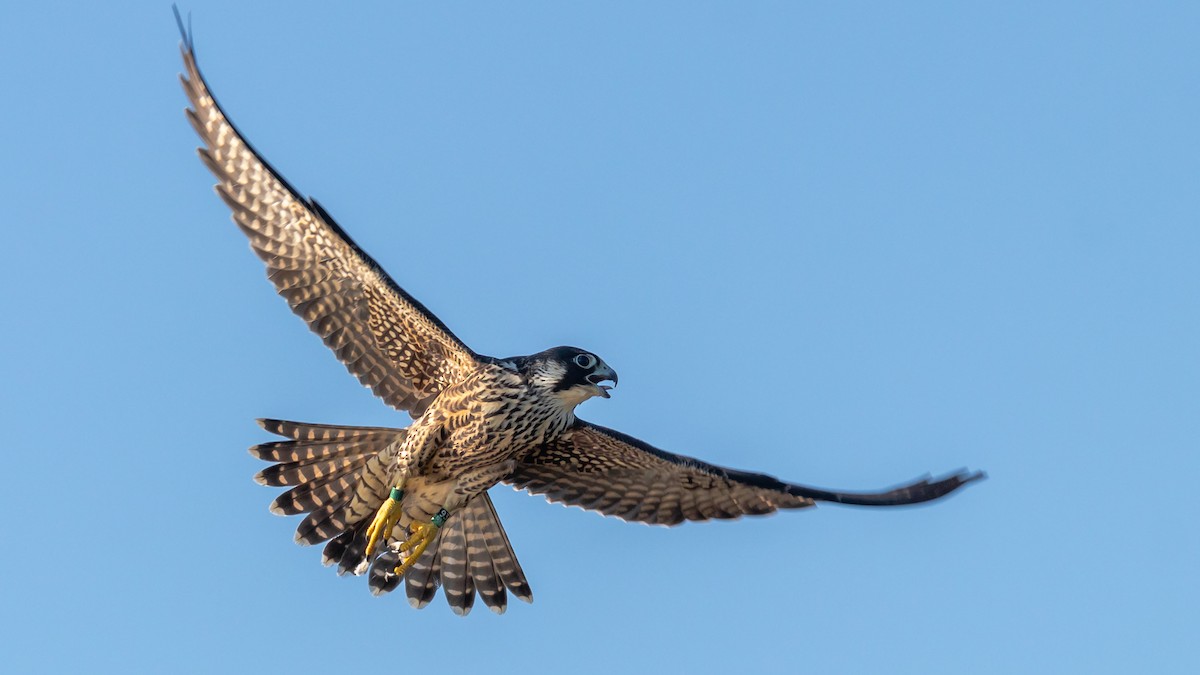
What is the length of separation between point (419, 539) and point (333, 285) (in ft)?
7.35

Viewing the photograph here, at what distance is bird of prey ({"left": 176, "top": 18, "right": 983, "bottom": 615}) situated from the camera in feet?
49.6

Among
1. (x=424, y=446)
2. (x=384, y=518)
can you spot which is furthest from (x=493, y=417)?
(x=384, y=518)

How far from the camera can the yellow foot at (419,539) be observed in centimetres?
1570

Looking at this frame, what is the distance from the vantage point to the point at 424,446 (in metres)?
15.2

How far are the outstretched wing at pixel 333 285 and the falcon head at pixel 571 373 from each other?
2.27 ft

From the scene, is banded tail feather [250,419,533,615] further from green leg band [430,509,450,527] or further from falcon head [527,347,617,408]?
falcon head [527,347,617,408]

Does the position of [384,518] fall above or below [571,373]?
below

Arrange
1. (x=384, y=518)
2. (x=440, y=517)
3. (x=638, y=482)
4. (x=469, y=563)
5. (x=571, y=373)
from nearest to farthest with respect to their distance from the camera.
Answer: (x=571, y=373) < (x=384, y=518) < (x=440, y=517) < (x=638, y=482) < (x=469, y=563)

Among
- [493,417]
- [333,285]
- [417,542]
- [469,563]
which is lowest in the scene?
[417,542]

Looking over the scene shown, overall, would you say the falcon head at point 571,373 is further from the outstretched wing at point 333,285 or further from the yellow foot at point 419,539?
Answer: the yellow foot at point 419,539

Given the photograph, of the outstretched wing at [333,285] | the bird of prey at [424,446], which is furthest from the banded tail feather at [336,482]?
the outstretched wing at [333,285]

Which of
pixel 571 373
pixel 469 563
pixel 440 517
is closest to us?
pixel 571 373

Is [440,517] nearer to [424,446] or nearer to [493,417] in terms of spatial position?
[424,446]

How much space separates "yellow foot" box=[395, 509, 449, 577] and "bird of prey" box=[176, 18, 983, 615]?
19 millimetres
